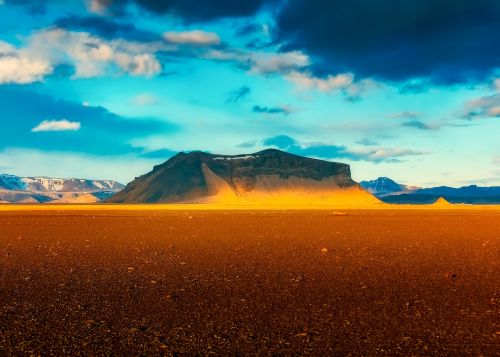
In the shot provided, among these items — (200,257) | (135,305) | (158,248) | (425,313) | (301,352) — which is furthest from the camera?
(158,248)

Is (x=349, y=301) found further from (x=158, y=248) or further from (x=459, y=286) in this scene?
(x=158, y=248)

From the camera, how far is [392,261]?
18.5m

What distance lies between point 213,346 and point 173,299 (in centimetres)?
375

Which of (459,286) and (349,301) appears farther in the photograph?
(459,286)

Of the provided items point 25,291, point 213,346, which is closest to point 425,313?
point 213,346

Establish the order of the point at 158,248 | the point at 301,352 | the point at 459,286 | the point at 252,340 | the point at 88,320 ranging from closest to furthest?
the point at 301,352 → the point at 252,340 → the point at 88,320 → the point at 459,286 → the point at 158,248

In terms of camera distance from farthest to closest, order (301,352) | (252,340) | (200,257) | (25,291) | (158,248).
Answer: (158,248) → (200,257) → (25,291) → (252,340) → (301,352)

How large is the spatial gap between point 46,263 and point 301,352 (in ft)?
42.9

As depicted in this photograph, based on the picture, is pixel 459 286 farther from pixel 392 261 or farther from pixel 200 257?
pixel 200 257

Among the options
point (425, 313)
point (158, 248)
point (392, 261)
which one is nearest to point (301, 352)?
point (425, 313)

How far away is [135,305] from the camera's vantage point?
10.9m

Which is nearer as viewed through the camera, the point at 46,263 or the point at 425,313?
the point at 425,313

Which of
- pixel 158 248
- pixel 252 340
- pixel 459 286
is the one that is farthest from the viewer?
pixel 158 248

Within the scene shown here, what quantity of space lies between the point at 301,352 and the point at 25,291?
321 inches
